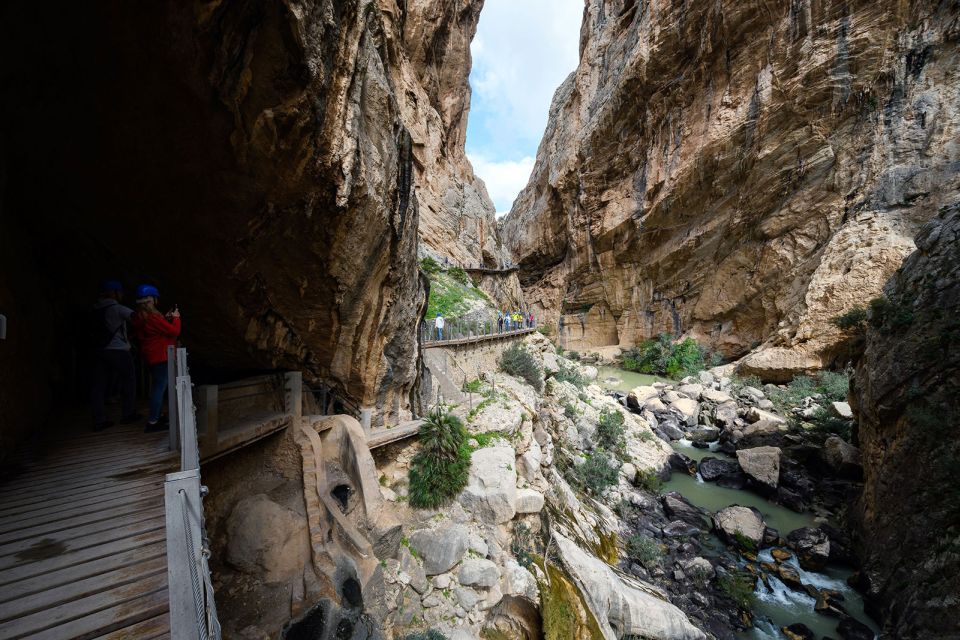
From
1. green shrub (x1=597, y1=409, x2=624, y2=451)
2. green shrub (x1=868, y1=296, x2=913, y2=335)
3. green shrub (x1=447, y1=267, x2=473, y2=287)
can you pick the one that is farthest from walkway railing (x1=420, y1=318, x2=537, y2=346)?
green shrub (x1=868, y1=296, x2=913, y2=335)

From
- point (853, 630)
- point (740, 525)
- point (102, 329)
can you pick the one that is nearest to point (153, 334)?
point (102, 329)

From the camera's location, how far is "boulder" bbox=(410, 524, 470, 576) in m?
6.37

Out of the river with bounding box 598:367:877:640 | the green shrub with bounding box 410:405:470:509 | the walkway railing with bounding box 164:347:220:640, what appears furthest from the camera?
the river with bounding box 598:367:877:640

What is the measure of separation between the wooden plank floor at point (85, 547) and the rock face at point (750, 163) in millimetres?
27100

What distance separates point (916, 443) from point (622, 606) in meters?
7.48

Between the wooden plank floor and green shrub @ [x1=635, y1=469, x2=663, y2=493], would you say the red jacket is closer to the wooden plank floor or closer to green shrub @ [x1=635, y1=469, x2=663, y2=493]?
the wooden plank floor

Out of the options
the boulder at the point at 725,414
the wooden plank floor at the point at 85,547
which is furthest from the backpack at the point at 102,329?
the boulder at the point at 725,414

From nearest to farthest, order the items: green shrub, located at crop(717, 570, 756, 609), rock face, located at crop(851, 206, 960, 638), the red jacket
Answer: the red jacket
rock face, located at crop(851, 206, 960, 638)
green shrub, located at crop(717, 570, 756, 609)

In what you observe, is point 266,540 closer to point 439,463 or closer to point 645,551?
point 439,463

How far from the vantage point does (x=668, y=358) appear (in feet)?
93.6

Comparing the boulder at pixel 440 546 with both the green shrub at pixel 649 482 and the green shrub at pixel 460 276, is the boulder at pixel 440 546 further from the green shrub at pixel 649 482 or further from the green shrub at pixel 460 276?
the green shrub at pixel 460 276

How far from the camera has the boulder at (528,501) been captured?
7.54m

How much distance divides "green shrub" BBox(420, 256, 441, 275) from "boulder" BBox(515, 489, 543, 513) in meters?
15.3

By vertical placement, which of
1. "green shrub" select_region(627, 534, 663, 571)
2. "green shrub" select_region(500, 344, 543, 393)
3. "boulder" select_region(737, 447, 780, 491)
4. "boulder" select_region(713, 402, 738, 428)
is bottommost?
"green shrub" select_region(627, 534, 663, 571)
